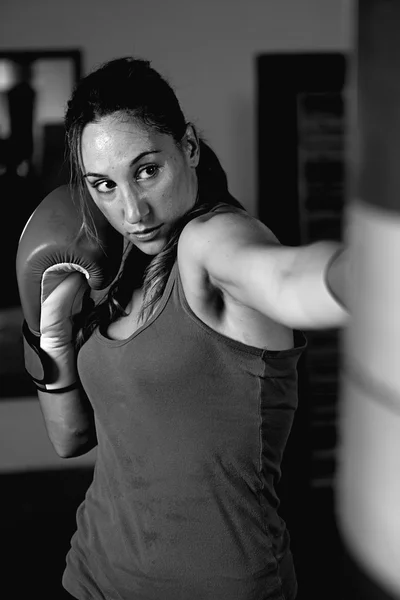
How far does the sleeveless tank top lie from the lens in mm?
966

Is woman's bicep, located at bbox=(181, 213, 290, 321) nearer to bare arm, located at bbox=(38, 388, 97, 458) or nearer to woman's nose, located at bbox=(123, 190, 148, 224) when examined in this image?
woman's nose, located at bbox=(123, 190, 148, 224)

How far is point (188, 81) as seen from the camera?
3.17m

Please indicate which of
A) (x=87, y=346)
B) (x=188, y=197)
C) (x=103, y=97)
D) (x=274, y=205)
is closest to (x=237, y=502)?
(x=87, y=346)

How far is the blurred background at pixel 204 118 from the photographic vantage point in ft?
10.3

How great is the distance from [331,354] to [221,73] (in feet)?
4.08

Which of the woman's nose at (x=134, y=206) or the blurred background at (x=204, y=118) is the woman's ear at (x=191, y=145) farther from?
the blurred background at (x=204, y=118)

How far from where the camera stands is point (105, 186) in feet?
3.43

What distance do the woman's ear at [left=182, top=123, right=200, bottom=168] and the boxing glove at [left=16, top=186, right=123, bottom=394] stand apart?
265 millimetres

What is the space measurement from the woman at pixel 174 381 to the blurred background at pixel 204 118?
6.79 ft

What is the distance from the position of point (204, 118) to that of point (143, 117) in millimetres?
2223

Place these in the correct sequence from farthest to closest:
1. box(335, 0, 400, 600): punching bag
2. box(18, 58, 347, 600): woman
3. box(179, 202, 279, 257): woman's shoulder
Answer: box(18, 58, 347, 600): woman
box(179, 202, 279, 257): woman's shoulder
box(335, 0, 400, 600): punching bag

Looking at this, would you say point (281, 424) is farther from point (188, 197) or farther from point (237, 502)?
point (188, 197)

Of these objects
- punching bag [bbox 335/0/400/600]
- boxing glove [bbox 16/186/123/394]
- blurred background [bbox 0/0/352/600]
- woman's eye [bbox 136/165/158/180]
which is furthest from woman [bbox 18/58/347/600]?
blurred background [bbox 0/0/352/600]

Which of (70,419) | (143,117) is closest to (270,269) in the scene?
(143,117)
